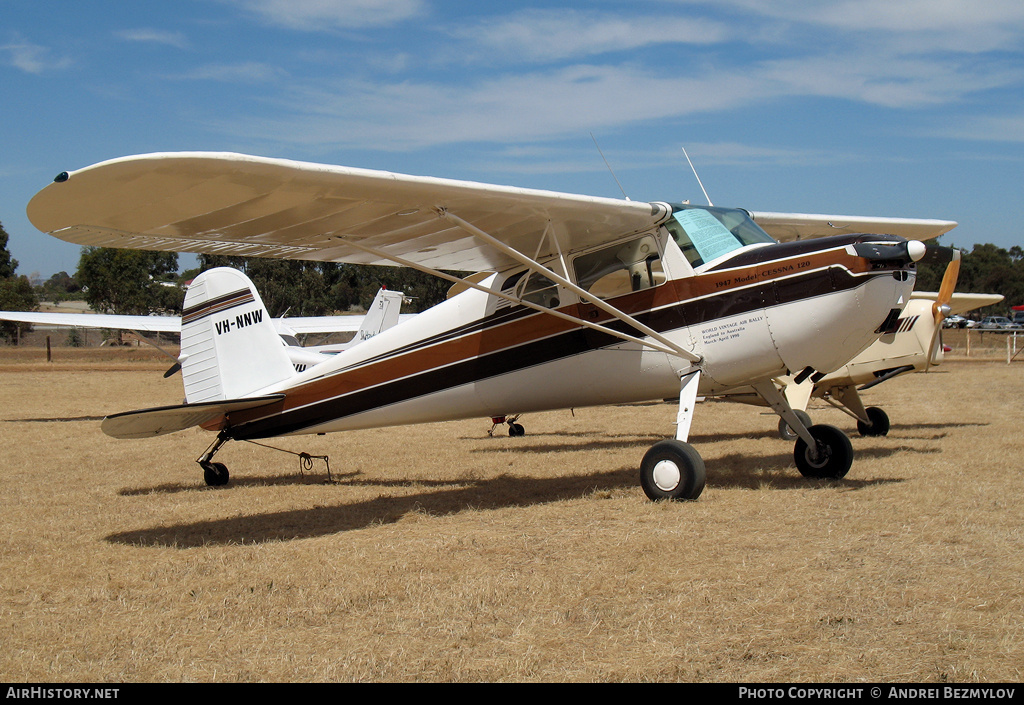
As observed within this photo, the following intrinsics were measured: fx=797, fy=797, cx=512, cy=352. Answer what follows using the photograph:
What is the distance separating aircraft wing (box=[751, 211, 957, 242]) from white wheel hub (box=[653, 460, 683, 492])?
4102mm

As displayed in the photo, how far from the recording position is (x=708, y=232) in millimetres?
7055

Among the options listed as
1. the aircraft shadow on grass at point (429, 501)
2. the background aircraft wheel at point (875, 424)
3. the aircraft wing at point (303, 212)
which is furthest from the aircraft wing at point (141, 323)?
the aircraft wing at point (303, 212)

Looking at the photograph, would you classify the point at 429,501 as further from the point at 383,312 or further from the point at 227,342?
the point at 383,312

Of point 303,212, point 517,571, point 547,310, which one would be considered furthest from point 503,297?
point 517,571

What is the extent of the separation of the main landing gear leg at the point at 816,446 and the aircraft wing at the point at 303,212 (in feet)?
7.05

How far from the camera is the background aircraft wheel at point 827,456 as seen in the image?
7508mm

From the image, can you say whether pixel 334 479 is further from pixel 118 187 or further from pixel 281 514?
pixel 118 187

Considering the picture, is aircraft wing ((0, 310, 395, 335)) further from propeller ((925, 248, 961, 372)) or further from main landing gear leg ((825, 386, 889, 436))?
propeller ((925, 248, 961, 372))

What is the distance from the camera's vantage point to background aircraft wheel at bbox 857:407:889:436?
1179 cm

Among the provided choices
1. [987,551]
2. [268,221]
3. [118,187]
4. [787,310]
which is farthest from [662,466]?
[118,187]

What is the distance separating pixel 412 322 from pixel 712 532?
394cm

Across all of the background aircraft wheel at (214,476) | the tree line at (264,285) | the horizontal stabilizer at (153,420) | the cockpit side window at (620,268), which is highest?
the tree line at (264,285)

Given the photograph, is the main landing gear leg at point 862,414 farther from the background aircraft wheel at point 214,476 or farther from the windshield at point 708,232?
the background aircraft wheel at point 214,476

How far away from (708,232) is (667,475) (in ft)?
7.20
